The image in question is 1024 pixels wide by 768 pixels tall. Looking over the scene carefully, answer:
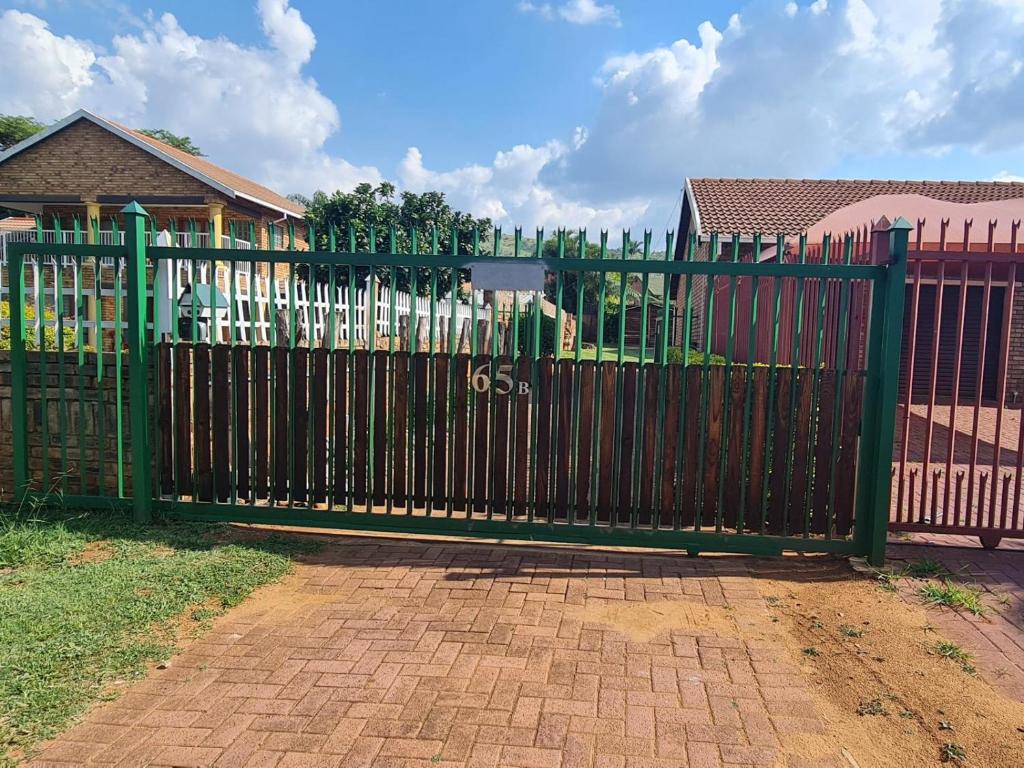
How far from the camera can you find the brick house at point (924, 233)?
5.12m

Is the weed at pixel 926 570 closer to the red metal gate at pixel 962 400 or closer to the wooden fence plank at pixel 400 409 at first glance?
the red metal gate at pixel 962 400

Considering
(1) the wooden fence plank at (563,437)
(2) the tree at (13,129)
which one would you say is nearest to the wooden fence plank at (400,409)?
(1) the wooden fence plank at (563,437)

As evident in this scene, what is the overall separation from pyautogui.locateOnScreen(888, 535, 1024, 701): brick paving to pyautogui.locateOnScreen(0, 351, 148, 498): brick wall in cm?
538

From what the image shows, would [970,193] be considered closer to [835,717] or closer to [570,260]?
[570,260]

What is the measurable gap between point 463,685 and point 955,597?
293cm

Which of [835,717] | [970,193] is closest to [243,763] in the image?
[835,717]

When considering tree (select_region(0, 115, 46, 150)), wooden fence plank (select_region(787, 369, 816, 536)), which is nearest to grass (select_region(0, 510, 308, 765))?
wooden fence plank (select_region(787, 369, 816, 536))

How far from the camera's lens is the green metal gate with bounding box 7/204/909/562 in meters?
4.54

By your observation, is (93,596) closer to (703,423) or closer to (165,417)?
(165,417)

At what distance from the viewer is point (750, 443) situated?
4.64m

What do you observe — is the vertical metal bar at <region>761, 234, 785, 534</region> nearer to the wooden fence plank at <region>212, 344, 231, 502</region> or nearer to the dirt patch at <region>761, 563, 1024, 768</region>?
the dirt patch at <region>761, 563, 1024, 768</region>

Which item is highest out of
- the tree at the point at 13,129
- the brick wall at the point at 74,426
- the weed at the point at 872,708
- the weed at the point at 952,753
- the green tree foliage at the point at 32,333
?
the tree at the point at 13,129

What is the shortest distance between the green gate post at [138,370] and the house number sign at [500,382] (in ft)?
7.71

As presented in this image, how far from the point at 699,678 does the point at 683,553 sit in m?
1.73
